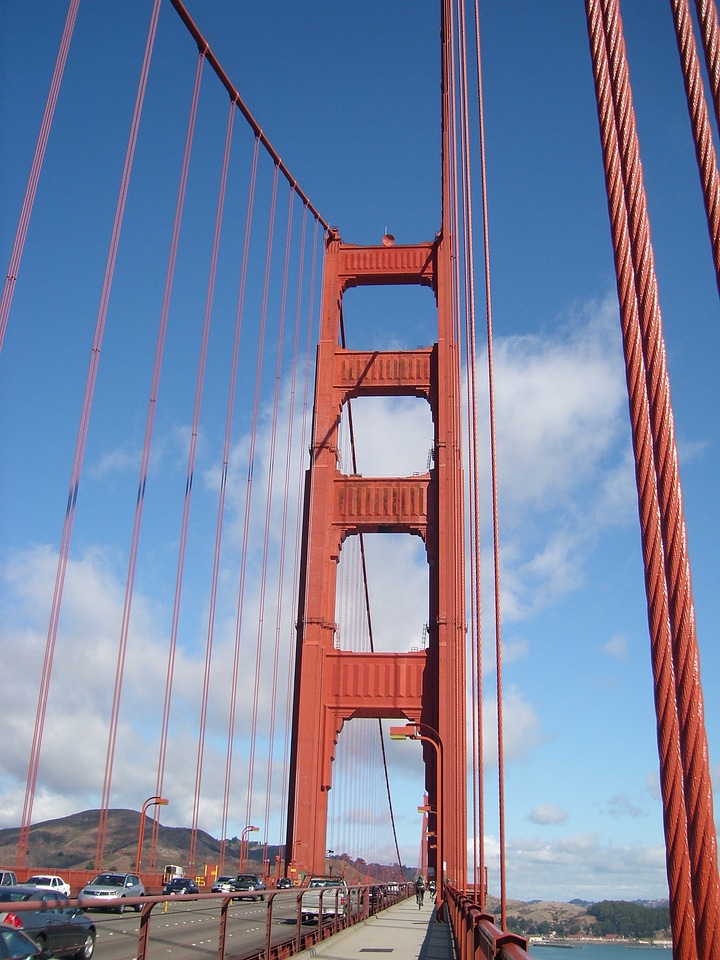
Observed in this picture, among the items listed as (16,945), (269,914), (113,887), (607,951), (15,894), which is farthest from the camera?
(607,951)

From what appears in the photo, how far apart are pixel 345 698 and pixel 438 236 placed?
14953 mm

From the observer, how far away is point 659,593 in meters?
2.63

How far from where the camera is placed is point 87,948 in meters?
4.66

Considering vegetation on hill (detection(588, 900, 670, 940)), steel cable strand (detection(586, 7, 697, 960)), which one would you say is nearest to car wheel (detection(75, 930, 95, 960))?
steel cable strand (detection(586, 7, 697, 960))

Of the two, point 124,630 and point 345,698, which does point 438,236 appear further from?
point 124,630

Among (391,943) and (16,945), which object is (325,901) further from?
(16,945)

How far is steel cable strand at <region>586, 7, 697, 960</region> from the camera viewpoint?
7.73 ft

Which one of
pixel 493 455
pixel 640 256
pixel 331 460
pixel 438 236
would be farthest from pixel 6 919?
pixel 438 236

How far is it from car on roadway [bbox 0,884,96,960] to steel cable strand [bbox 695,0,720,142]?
Result: 420 cm

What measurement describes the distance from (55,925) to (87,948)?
54 cm

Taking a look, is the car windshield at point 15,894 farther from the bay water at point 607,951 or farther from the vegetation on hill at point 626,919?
the bay water at point 607,951

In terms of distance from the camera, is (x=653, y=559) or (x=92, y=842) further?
(x=92, y=842)

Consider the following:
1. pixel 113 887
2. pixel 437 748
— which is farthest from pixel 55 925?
pixel 437 748

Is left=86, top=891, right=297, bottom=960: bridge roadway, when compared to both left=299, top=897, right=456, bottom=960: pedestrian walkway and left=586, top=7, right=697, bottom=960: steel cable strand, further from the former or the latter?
left=586, top=7, right=697, bottom=960: steel cable strand
